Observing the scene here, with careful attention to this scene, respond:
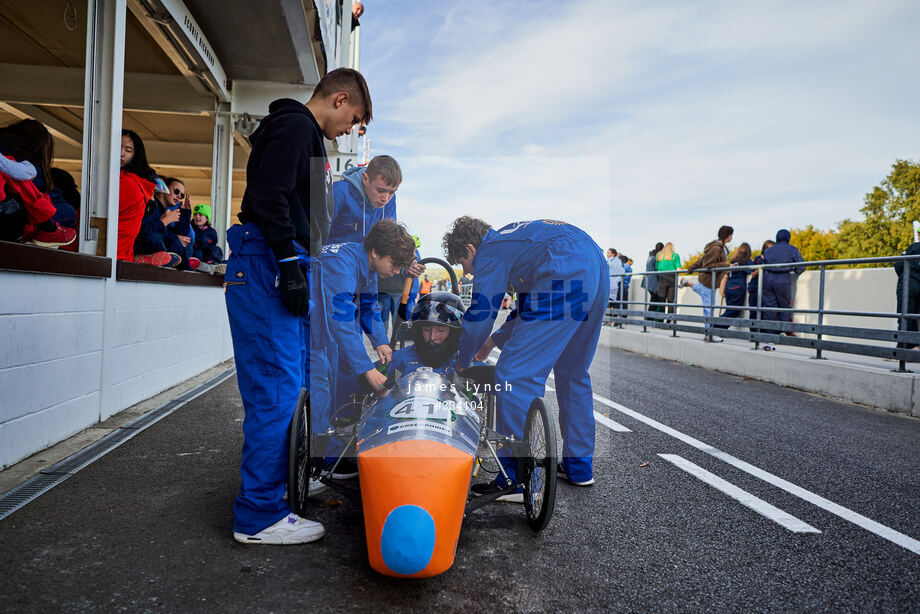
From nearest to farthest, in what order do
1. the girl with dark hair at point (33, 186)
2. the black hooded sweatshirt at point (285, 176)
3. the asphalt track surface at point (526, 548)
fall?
the asphalt track surface at point (526, 548), the black hooded sweatshirt at point (285, 176), the girl with dark hair at point (33, 186)

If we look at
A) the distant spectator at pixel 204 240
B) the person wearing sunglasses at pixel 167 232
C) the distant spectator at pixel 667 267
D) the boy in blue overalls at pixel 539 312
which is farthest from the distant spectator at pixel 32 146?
the distant spectator at pixel 667 267

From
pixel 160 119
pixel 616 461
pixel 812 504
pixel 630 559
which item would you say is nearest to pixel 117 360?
pixel 616 461

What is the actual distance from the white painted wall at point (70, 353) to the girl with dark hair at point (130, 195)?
0.47 m

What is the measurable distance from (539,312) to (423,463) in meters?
1.53

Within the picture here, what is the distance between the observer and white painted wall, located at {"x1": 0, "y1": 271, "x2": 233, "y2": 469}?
12.3 ft

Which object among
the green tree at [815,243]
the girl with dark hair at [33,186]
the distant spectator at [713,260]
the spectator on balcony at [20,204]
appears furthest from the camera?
the green tree at [815,243]

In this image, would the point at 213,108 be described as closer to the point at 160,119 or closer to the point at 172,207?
the point at 160,119

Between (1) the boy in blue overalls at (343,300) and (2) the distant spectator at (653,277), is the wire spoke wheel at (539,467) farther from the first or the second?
(2) the distant spectator at (653,277)

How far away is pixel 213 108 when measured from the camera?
1102cm

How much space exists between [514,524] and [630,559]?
2.16 ft

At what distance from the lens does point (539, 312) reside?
371 cm

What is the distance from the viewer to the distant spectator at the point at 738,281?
11065 millimetres

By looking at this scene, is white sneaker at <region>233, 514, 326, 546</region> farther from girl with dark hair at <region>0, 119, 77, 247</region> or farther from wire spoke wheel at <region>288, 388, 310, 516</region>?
girl with dark hair at <region>0, 119, 77, 247</region>

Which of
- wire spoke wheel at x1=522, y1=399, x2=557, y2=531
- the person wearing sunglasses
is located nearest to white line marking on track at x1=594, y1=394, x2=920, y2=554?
wire spoke wheel at x1=522, y1=399, x2=557, y2=531
